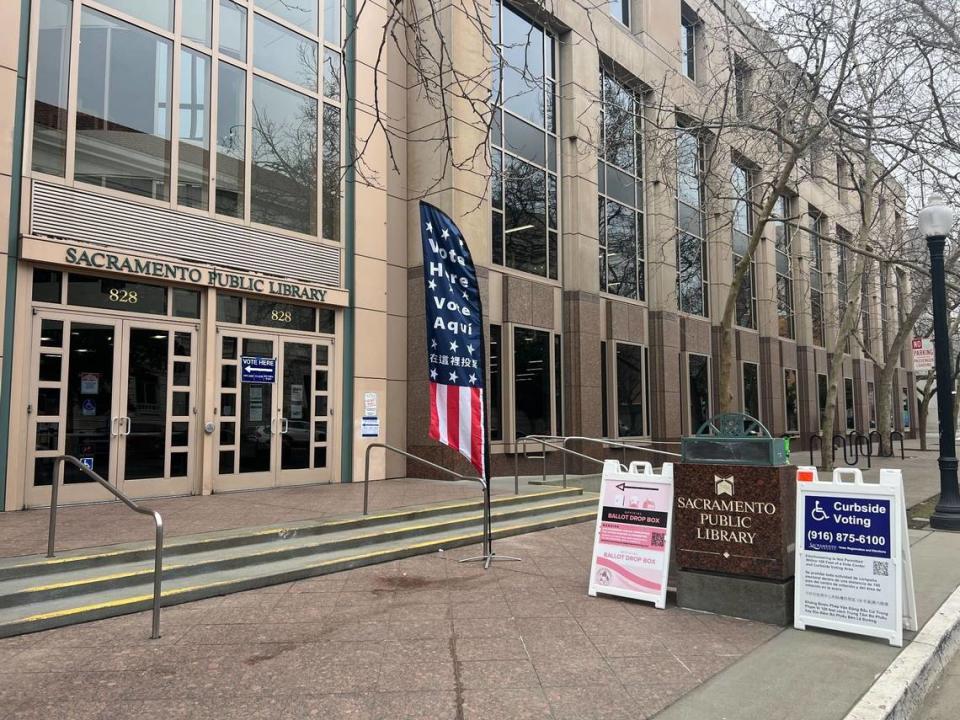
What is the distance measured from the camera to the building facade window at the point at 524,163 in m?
14.7

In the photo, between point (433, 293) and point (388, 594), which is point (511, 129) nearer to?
point (433, 293)

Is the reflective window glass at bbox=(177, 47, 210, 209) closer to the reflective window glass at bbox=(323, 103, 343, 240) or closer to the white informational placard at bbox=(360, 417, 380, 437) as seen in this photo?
the reflective window glass at bbox=(323, 103, 343, 240)

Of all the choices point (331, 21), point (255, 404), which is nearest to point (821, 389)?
point (331, 21)

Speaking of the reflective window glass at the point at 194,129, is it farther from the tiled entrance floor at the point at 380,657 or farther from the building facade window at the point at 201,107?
the tiled entrance floor at the point at 380,657

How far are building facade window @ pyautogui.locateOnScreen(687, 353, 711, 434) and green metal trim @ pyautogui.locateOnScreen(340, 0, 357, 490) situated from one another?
37.2ft

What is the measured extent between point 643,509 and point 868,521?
1.69 meters

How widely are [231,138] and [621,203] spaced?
417 inches

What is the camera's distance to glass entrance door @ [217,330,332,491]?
10773mm

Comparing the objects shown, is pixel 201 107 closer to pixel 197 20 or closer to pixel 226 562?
pixel 197 20

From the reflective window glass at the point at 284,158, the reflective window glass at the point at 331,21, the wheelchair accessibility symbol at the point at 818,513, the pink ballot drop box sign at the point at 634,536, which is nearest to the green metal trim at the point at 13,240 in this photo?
the reflective window glass at the point at 284,158

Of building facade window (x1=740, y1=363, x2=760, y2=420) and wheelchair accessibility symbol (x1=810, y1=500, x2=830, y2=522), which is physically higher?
building facade window (x1=740, y1=363, x2=760, y2=420)

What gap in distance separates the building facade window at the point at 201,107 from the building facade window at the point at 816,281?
22622mm

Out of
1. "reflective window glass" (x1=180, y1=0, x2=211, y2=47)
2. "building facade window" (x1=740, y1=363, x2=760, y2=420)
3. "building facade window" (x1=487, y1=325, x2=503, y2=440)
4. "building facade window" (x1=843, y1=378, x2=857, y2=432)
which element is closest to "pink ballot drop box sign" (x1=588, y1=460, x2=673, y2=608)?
"building facade window" (x1=487, y1=325, x2=503, y2=440)

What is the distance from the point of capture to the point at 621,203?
59.7 feet
